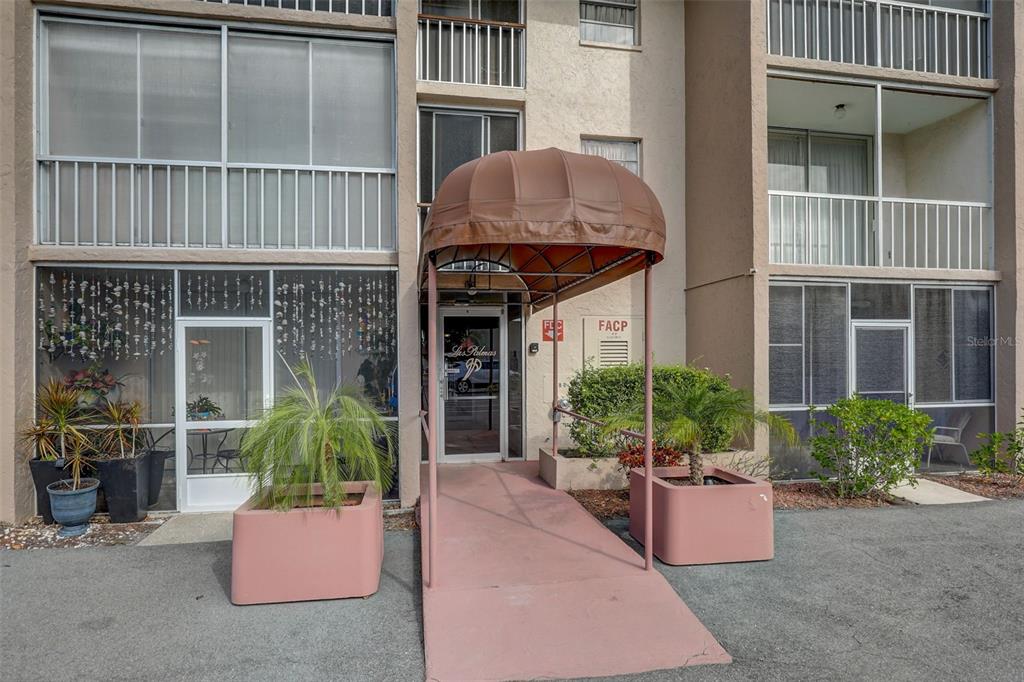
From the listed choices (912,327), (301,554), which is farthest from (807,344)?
(301,554)

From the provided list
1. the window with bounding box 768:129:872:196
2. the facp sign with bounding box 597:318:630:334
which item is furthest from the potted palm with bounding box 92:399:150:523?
the window with bounding box 768:129:872:196

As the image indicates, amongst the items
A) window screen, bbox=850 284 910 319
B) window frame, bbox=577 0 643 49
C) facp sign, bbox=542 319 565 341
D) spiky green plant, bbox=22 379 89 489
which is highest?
window frame, bbox=577 0 643 49

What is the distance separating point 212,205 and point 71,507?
11.8 ft

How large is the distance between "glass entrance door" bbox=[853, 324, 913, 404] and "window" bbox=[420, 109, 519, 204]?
593 centimetres

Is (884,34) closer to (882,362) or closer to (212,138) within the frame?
(882,362)

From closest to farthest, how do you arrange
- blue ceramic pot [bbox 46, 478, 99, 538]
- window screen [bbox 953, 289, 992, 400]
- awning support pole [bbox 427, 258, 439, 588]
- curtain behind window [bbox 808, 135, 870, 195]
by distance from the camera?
awning support pole [bbox 427, 258, 439, 588], blue ceramic pot [bbox 46, 478, 99, 538], window screen [bbox 953, 289, 992, 400], curtain behind window [bbox 808, 135, 870, 195]

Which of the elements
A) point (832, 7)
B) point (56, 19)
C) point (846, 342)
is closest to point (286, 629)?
point (56, 19)

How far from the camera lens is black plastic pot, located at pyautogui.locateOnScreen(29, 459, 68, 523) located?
591 centimetres

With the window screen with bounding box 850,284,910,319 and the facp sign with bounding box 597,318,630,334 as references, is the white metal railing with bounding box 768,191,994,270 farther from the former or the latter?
the facp sign with bounding box 597,318,630,334

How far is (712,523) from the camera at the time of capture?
480cm

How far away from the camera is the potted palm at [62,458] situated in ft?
18.7

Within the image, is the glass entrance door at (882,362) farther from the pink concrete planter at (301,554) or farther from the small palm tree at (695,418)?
the pink concrete planter at (301,554)

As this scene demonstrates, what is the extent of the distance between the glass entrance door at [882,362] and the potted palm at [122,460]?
931 centimetres

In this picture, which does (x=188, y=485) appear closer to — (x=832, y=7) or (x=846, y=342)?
(x=846, y=342)
